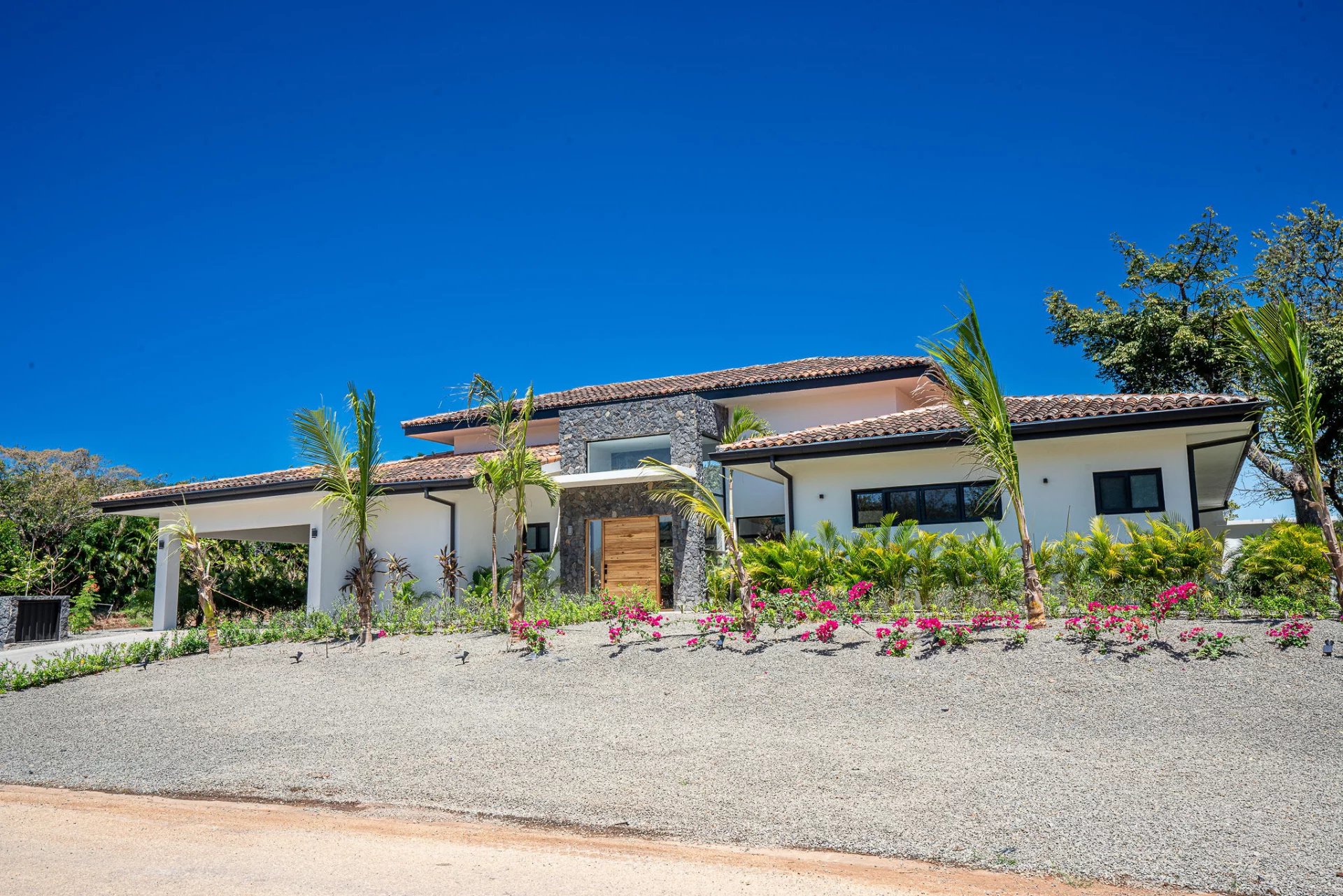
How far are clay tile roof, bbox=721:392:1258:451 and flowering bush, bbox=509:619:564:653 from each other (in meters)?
5.24

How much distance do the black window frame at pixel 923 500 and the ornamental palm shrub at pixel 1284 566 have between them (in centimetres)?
408

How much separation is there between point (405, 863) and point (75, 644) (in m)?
16.0

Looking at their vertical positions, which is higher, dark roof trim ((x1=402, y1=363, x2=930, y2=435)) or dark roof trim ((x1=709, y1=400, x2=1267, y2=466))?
dark roof trim ((x1=402, y1=363, x2=930, y2=435))

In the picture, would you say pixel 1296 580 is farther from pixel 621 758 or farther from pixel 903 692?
pixel 621 758

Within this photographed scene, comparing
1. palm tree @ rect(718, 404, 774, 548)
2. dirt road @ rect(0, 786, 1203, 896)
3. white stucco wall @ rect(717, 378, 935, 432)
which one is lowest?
dirt road @ rect(0, 786, 1203, 896)

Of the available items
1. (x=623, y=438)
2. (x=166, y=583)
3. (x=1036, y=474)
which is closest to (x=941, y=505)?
(x=1036, y=474)

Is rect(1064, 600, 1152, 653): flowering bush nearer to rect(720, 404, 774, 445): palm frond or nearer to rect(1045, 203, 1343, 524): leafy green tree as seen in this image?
rect(720, 404, 774, 445): palm frond

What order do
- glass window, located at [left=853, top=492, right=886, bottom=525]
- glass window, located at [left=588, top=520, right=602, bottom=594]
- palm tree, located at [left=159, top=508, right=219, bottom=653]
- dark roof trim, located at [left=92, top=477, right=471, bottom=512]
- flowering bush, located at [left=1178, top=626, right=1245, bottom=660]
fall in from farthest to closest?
1. glass window, located at [left=588, top=520, right=602, bottom=594]
2. dark roof trim, located at [left=92, top=477, right=471, bottom=512]
3. glass window, located at [left=853, top=492, right=886, bottom=525]
4. palm tree, located at [left=159, top=508, right=219, bottom=653]
5. flowering bush, located at [left=1178, top=626, right=1245, bottom=660]

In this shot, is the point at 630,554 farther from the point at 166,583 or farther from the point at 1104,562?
the point at 166,583

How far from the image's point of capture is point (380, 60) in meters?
19.1

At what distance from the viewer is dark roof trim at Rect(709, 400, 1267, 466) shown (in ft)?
46.0

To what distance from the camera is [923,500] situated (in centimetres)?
1645

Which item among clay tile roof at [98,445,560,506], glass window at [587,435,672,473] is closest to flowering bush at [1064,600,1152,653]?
glass window at [587,435,672,473]

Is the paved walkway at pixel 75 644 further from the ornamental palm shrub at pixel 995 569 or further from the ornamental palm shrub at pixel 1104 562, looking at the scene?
the ornamental palm shrub at pixel 1104 562
